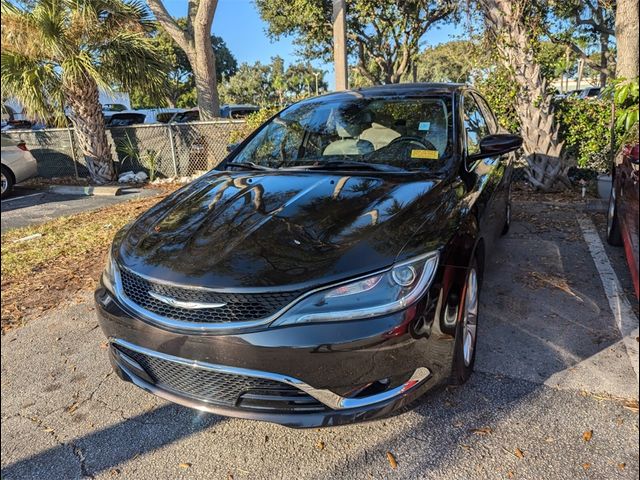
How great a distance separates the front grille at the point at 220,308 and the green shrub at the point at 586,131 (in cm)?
686

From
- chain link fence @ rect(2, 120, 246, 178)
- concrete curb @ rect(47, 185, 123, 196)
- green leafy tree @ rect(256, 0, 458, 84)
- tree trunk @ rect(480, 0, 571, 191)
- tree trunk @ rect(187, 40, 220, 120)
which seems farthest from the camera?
green leafy tree @ rect(256, 0, 458, 84)

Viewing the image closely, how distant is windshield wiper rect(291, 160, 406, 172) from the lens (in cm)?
295

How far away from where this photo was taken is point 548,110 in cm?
702

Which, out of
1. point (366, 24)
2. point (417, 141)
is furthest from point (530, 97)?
point (366, 24)

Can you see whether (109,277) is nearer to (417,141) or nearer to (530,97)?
(417,141)

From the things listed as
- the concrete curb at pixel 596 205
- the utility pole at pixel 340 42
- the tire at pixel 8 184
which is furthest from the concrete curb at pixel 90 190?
the concrete curb at pixel 596 205

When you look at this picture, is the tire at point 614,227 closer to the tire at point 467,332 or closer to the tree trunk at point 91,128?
the tire at point 467,332

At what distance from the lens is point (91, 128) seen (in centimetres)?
973

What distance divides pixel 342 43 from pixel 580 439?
24.8ft

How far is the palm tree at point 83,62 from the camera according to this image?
26.3ft

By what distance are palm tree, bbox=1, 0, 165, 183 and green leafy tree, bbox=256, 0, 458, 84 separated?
749 centimetres

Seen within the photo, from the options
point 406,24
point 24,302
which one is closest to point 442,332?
point 24,302

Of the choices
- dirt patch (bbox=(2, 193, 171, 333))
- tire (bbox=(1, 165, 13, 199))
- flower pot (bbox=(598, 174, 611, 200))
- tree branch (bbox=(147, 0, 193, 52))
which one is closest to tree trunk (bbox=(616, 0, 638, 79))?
flower pot (bbox=(598, 174, 611, 200))

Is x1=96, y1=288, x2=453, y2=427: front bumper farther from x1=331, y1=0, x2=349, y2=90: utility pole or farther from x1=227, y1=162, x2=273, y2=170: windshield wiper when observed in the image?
x1=331, y1=0, x2=349, y2=90: utility pole
